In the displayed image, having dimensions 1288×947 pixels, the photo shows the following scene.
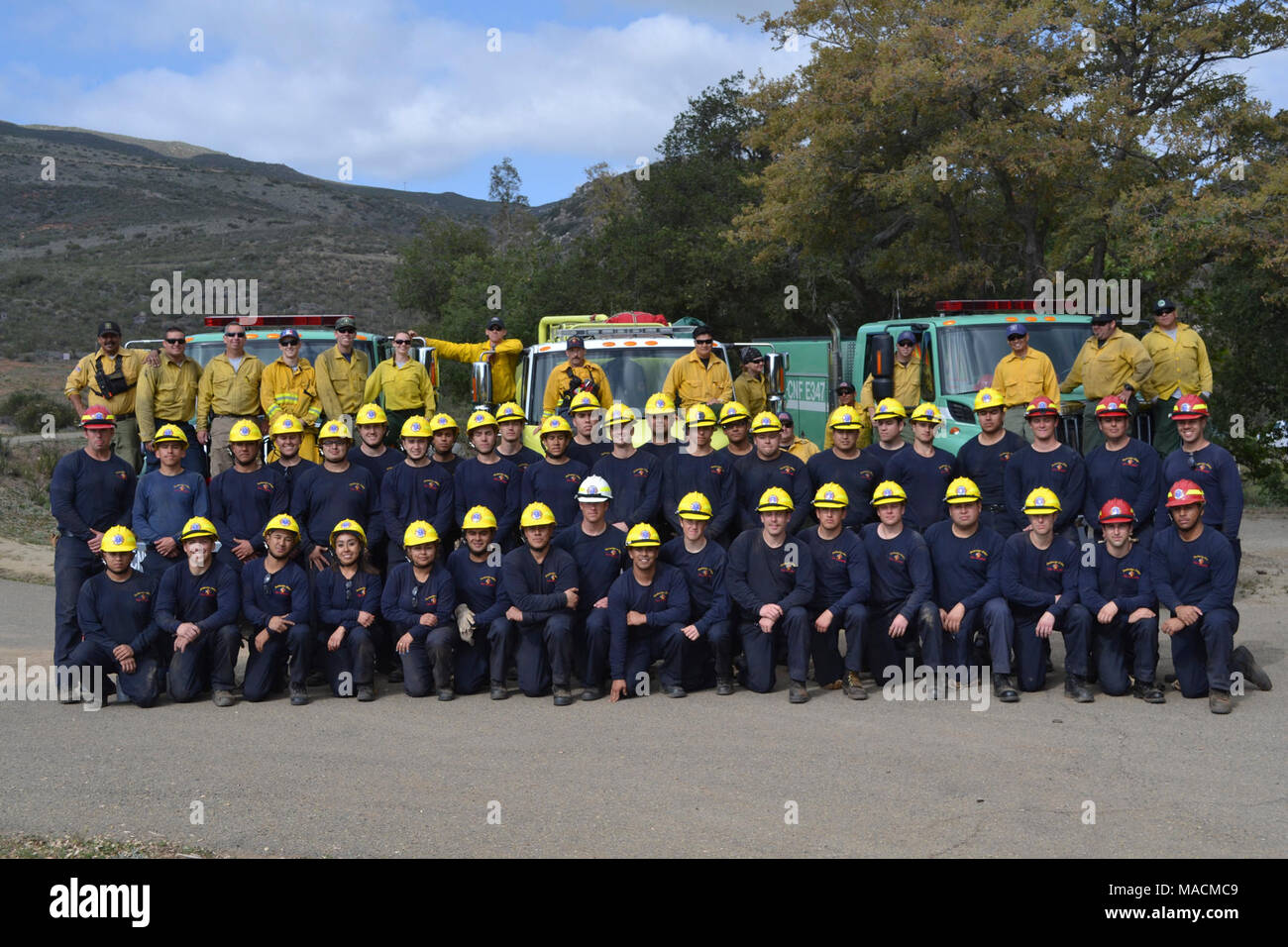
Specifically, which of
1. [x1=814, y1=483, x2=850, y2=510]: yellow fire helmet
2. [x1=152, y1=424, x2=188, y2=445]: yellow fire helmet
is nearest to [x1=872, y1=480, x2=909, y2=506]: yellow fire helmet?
[x1=814, y1=483, x2=850, y2=510]: yellow fire helmet

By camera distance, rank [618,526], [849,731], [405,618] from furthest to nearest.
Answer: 1. [618,526]
2. [405,618]
3. [849,731]

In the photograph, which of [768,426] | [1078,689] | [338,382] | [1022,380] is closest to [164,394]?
[338,382]

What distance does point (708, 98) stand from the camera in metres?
46.9

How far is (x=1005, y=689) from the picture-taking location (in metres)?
9.39

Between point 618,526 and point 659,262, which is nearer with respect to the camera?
point 618,526

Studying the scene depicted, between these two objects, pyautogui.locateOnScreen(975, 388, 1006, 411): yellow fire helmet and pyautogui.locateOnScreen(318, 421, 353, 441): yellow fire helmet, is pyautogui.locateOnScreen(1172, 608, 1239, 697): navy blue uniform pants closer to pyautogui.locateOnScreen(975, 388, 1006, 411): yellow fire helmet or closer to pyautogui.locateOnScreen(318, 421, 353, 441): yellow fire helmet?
pyautogui.locateOnScreen(975, 388, 1006, 411): yellow fire helmet

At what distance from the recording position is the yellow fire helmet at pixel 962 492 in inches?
391

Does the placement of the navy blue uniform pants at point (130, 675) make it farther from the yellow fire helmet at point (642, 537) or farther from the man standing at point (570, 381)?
the man standing at point (570, 381)

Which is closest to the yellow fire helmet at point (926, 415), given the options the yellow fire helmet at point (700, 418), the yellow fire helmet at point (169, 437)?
the yellow fire helmet at point (700, 418)

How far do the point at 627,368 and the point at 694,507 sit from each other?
3518 millimetres

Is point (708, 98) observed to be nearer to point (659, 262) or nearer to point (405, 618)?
point (659, 262)

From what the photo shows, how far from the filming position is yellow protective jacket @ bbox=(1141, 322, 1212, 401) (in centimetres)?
1247
